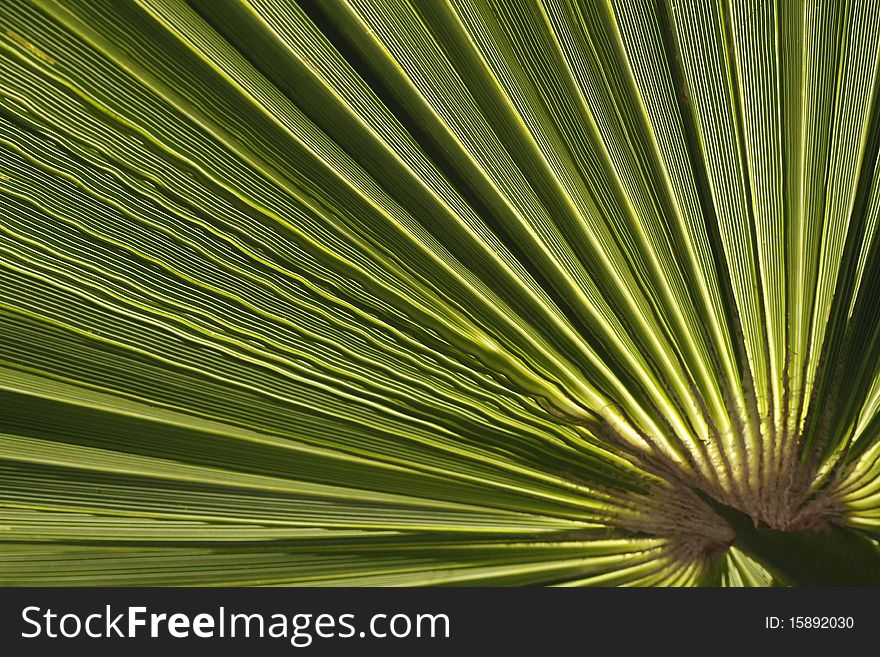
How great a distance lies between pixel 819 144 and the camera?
2.43 feet

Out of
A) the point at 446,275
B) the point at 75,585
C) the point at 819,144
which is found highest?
the point at 819,144

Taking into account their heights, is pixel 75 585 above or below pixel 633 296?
below

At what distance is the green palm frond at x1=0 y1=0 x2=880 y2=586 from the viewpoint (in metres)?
0.64

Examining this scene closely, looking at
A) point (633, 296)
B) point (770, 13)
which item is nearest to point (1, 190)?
point (633, 296)

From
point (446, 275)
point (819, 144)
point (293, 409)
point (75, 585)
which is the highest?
point (819, 144)

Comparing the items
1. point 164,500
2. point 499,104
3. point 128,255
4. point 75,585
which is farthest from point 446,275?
point 75,585

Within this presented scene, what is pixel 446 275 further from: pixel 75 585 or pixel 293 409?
pixel 75 585

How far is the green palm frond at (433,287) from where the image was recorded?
0.64 meters

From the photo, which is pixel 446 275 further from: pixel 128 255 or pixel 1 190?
pixel 1 190

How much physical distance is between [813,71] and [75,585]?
3.52 feet

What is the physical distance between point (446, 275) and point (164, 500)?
442mm

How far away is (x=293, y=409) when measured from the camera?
78 centimetres

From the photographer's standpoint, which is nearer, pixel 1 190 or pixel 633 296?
pixel 1 190

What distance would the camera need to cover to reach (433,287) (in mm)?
760
